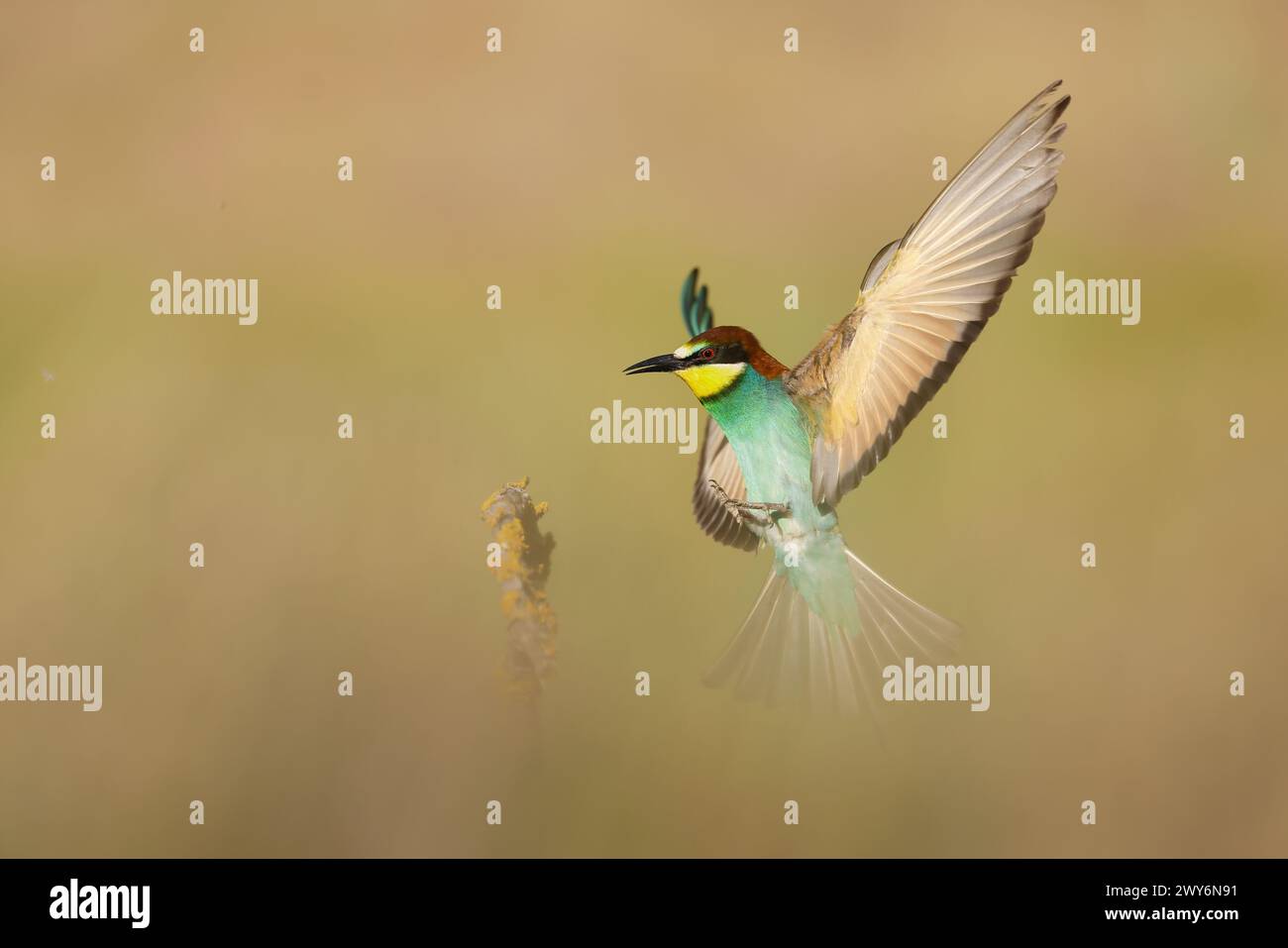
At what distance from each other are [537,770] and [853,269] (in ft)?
9.84

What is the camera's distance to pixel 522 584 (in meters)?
1.73

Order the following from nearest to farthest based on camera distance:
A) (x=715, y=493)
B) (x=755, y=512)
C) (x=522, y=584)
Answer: (x=522, y=584) → (x=755, y=512) → (x=715, y=493)

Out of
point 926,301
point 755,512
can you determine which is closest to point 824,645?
point 755,512

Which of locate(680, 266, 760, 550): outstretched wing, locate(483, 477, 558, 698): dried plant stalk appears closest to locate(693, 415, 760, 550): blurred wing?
locate(680, 266, 760, 550): outstretched wing

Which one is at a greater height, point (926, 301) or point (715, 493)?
point (926, 301)

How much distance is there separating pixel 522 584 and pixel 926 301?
33.1 inches

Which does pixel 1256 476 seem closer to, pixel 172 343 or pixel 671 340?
pixel 671 340

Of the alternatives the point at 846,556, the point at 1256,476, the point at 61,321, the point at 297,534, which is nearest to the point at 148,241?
the point at 61,321

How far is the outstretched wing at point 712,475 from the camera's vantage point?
261 cm

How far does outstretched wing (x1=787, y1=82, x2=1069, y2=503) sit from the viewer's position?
198cm

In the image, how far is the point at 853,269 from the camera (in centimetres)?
445

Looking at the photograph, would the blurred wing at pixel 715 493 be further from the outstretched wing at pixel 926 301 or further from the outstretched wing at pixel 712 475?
the outstretched wing at pixel 926 301

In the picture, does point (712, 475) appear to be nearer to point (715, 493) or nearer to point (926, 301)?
point (715, 493)

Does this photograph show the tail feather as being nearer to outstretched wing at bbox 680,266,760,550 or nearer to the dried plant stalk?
outstretched wing at bbox 680,266,760,550
